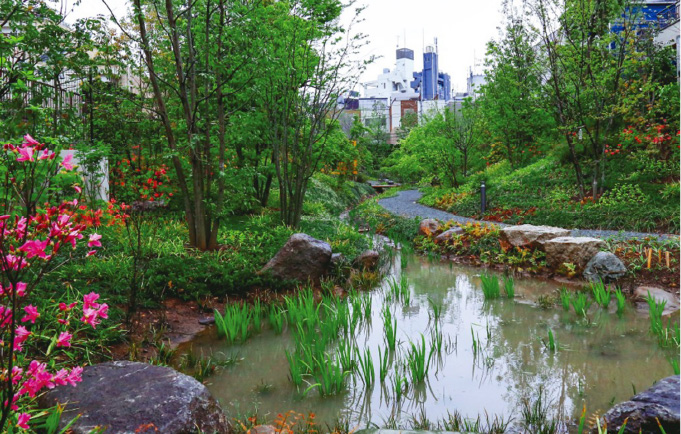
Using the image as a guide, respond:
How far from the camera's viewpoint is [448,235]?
8.66 m

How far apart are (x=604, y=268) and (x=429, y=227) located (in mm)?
3750

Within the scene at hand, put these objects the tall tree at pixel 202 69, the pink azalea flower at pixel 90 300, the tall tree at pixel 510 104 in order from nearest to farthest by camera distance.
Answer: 1. the pink azalea flower at pixel 90 300
2. the tall tree at pixel 202 69
3. the tall tree at pixel 510 104

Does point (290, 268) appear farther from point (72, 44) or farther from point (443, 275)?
point (72, 44)

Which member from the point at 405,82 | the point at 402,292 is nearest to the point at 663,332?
the point at 402,292

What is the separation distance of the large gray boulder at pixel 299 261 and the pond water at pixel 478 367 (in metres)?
1.05

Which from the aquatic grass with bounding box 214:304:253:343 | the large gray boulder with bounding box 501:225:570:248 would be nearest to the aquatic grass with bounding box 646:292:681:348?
A: the large gray boulder with bounding box 501:225:570:248

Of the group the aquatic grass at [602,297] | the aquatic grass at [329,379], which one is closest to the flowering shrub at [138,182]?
the aquatic grass at [329,379]

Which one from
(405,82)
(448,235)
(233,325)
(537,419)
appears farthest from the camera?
(405,82)

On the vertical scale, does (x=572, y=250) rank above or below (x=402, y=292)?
above

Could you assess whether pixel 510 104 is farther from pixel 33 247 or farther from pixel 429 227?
pixel 33 247

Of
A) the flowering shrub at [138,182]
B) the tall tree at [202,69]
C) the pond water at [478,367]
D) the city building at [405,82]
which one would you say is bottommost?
the pond water at [478,367]

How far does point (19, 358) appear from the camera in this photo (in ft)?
9.83

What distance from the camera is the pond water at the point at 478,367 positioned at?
3.06m

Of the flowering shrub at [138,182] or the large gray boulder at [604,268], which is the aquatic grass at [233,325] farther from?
the large gray boulder at [604,268]
